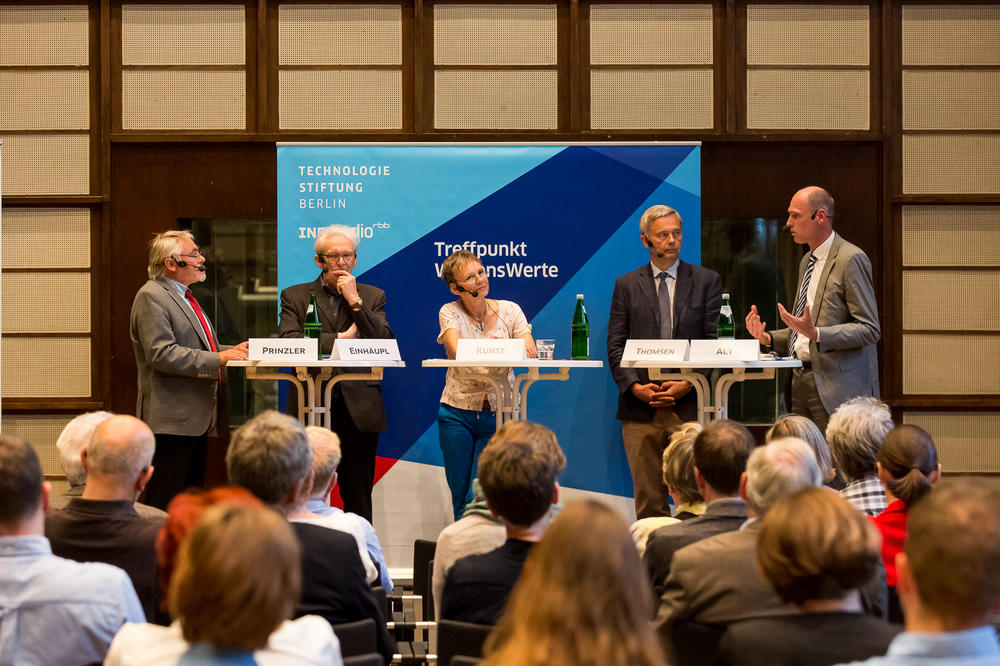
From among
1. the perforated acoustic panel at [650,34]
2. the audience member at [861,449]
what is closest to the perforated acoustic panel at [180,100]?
the perforated acoustic panel at [650,34]

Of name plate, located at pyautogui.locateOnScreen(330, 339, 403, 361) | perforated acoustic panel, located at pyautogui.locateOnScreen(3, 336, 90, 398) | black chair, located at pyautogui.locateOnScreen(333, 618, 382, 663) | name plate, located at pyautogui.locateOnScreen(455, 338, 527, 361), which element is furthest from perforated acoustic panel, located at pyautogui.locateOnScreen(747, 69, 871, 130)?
black chair, located at pyautogui.locateOnScreen(333, 618, 382, 663)

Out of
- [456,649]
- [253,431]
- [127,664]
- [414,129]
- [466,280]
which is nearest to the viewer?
[127,664]

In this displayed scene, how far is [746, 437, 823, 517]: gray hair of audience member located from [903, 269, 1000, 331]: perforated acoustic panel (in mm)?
3982

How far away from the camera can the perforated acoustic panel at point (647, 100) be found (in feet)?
19.7

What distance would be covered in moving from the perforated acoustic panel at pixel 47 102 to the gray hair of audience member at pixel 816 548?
17.3ft

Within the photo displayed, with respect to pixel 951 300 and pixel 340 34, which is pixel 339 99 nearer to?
pixel 340 34

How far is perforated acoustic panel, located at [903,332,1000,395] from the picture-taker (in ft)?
19.9

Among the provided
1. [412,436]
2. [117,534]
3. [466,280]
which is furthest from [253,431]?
[412,436]

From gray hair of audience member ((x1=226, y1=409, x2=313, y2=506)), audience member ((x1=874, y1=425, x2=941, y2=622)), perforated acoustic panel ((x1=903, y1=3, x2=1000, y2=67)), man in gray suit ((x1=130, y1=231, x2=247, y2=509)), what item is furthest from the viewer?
perforated acoustic panel ((x1=903, y1=3, x2=1000, y2=67))

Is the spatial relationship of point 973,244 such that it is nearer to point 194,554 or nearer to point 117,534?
point 117,534

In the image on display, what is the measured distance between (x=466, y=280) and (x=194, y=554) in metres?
3.56

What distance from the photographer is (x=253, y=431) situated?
2527mm

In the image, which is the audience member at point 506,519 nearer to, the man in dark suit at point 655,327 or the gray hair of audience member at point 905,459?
the gray hair of audience member at point 905,459

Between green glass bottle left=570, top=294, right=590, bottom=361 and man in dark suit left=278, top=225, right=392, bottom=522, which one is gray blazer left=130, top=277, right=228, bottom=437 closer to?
man in dark suit left=278, top=225, right=392, bottom=522
